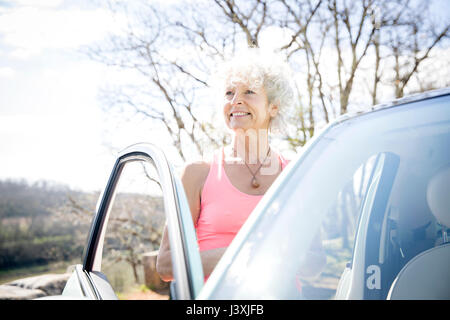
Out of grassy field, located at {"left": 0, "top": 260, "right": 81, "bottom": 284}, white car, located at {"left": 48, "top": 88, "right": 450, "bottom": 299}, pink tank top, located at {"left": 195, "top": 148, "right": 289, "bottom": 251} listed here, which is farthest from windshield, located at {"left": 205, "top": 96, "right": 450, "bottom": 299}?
grassy field, located at {"left": 0, "top": 260, "right": 81, "bottom": 284}

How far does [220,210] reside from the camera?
159cm

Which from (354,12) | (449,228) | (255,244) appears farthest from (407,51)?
(255,244)

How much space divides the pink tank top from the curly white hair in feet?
1.89

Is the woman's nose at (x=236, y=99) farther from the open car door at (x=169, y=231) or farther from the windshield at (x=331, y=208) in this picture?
the windshield at (x=331, y=208)

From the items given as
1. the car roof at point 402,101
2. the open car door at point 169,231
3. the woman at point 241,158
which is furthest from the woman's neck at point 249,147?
the car roof at point 402,101

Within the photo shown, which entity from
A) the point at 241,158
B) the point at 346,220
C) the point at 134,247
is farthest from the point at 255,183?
the point at 134,247

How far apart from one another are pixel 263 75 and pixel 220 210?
2.76 feet

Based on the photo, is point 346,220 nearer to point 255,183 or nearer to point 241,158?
point 255,183

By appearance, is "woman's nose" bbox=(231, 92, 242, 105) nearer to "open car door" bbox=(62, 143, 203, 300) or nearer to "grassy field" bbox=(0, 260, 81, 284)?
"open car door" bbox=(62, 143, 203, 300)

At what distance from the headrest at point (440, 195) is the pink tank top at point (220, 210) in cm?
74

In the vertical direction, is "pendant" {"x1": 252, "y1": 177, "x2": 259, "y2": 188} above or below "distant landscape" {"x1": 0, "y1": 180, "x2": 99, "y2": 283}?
above

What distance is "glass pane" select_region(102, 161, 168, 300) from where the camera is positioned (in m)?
10.6

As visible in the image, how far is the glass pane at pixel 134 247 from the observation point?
10.6 meters
